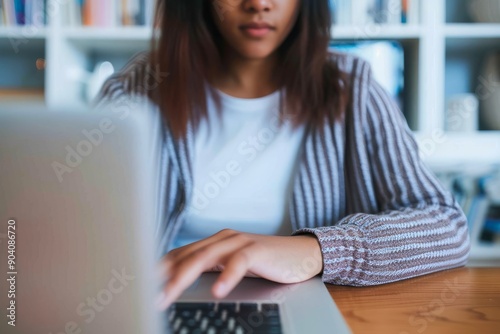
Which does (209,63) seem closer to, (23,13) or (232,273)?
(232,273)

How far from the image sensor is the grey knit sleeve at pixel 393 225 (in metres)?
0.55

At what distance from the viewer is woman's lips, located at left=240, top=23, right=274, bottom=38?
891mm

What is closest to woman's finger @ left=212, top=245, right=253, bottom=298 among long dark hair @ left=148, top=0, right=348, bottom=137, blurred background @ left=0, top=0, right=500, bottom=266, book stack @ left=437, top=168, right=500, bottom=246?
Result: long dark hair @ left=148, top=0, right=348, bottom=137

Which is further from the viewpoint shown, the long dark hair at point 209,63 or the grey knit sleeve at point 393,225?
the long dark hair at point 209,63

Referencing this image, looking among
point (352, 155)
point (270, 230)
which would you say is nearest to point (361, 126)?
point (352, 155)

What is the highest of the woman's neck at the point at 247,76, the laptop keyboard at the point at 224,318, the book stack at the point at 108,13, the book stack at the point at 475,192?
the book stack at the point at 108,13

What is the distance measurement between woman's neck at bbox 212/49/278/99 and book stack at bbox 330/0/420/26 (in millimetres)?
608

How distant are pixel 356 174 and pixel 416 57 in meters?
0.82

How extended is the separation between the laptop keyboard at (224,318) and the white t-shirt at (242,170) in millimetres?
414

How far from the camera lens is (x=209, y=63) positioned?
3.23ft

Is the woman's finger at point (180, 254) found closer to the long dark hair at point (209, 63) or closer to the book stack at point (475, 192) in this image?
the long dark hair at point (209, 63)

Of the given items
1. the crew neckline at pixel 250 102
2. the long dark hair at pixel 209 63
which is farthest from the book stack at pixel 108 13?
the crew neckline at pixel 250 102

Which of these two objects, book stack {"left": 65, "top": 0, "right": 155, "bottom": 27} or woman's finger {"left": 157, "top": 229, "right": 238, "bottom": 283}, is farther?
book stack {"left": 65, "top": 0, "right": 155, "bottom": 27}

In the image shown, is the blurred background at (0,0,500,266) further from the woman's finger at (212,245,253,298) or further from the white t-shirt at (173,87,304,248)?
the woman's finger at (212,245,253,298)
